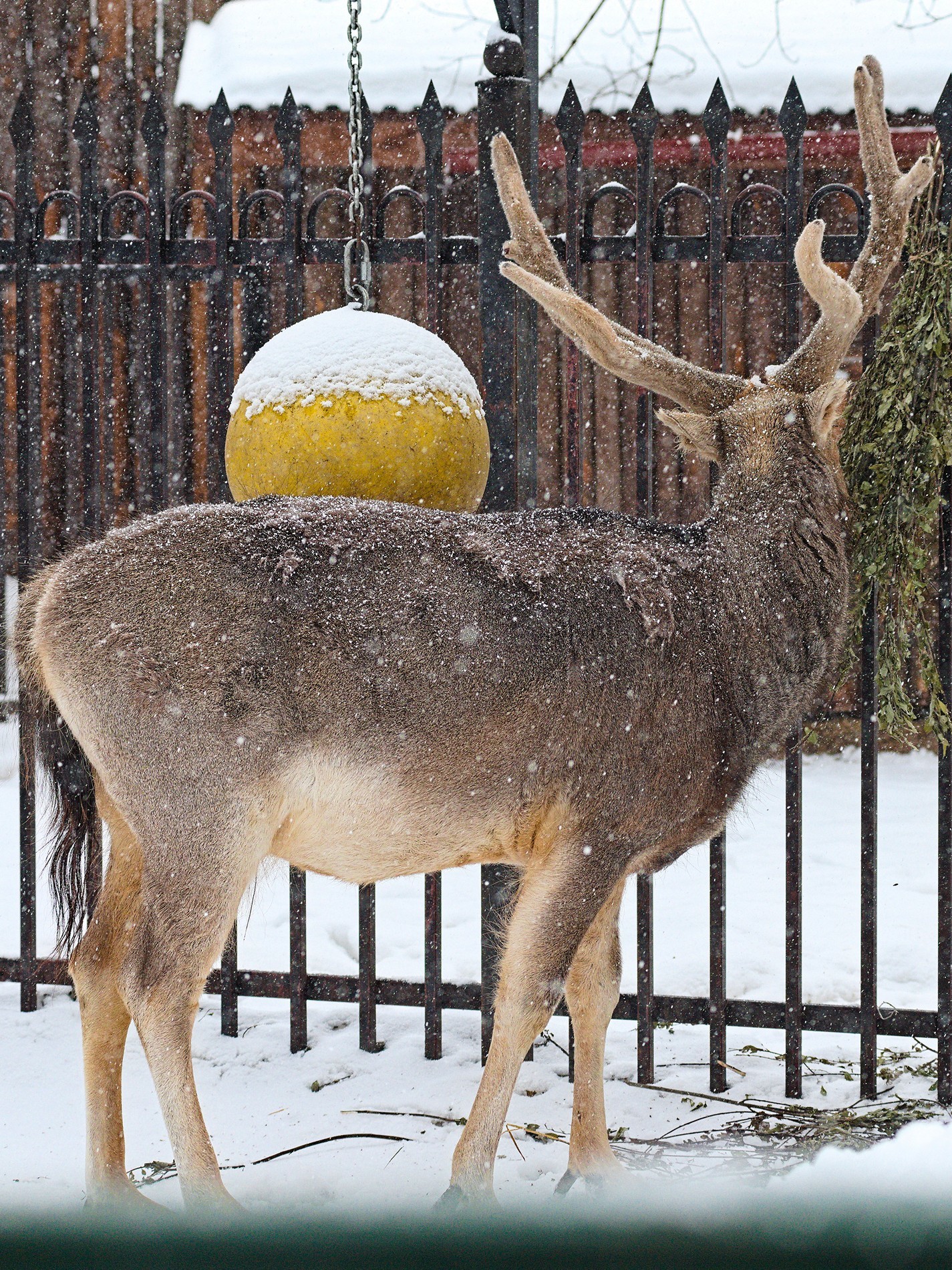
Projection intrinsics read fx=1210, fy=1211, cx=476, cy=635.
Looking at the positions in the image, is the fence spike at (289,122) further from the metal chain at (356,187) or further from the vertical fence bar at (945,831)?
the vertical fence bar at (945,831)

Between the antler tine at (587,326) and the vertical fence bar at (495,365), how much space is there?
0.67 meters

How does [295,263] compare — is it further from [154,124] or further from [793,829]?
[793,829]

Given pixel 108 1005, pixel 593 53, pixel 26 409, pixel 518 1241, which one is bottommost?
pixel 108 1005

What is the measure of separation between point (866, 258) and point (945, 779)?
186 centimetres

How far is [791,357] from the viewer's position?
12.0 feet

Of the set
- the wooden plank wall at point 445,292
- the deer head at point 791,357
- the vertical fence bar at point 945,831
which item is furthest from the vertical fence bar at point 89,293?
the vertical fence bar at point 945,831

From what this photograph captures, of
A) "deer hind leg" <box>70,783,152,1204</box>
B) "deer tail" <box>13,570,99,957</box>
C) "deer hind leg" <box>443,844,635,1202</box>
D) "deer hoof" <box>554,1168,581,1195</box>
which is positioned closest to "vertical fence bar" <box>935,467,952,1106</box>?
"deer hoof" <box>554,1168,581,1195</box>

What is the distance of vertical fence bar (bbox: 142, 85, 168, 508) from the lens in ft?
15.5

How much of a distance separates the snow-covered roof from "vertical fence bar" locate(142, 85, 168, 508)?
454cm

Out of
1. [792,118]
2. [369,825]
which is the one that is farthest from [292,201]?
[369,825]

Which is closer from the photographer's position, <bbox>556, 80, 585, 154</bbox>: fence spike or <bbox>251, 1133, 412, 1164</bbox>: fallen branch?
<bbox>251, 1133, 412, 1164</bbox>: fallen branch

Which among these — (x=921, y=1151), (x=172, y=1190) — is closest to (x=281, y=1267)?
(x=921, y=1151)

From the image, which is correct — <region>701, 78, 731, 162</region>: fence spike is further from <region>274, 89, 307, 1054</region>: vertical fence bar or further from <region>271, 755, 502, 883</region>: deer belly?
<region>271, 755, 502, 883</region>: deer belly

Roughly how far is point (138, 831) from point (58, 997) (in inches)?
102
